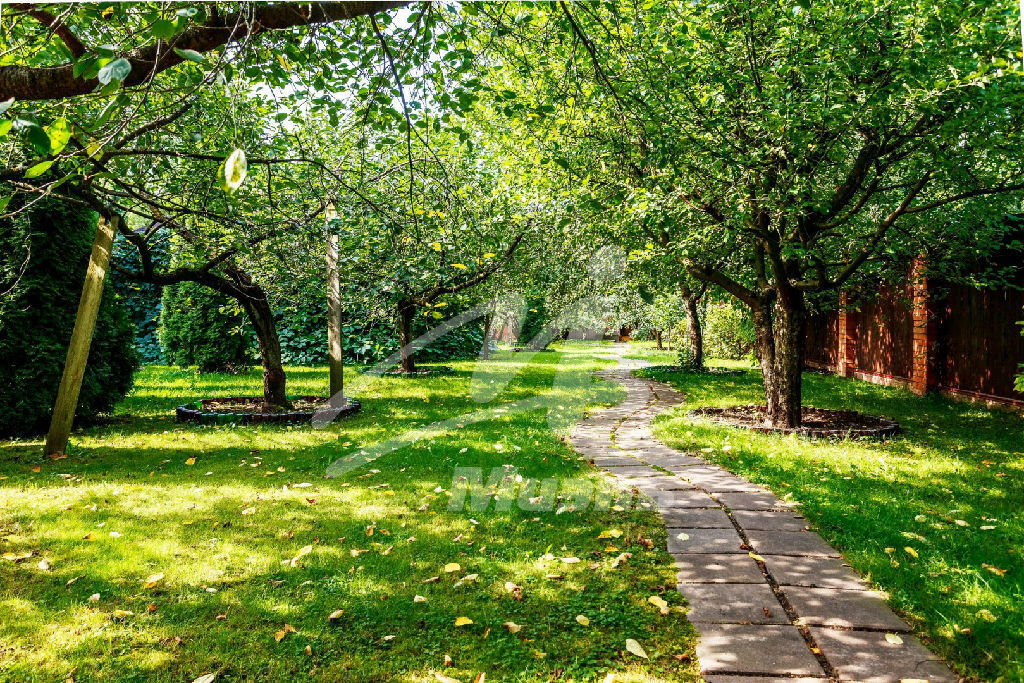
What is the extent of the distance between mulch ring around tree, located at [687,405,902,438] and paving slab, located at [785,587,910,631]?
4576 millimetres

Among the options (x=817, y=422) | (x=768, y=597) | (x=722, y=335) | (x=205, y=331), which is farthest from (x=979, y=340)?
(x=205, y=331)

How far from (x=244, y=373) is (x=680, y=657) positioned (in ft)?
46.0

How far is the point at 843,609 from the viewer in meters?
2.94

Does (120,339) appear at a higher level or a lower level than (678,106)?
lower

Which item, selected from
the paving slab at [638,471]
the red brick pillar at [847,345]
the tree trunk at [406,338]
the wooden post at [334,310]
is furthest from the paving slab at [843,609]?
the red brick pillar at [847,345]

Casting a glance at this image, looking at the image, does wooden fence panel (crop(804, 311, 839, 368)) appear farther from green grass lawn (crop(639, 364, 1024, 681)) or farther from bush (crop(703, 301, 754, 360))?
green grass lawn (crop(639, 364, 1024, 681))

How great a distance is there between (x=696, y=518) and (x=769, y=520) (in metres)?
0.51

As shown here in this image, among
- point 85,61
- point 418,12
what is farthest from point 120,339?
point 85,61

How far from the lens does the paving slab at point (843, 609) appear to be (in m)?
2.81

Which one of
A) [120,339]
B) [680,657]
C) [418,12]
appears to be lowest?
[680,657]

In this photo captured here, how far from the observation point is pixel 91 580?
3.26 meters

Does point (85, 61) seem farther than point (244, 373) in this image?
No

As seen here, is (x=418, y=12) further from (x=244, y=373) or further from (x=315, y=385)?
(x=244, y=373)

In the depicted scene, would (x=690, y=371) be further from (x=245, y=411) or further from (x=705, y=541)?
(x=705, y=541)
